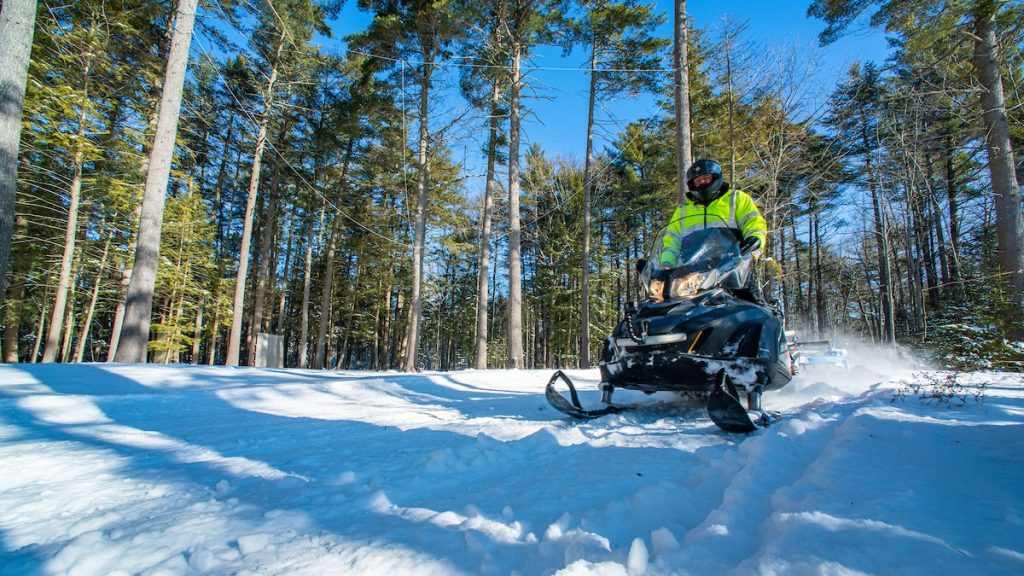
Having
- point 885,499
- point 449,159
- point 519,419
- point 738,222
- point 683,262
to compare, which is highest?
point 449,159

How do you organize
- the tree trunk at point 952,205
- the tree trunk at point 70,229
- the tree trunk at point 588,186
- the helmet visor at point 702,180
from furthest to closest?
the tree trunk at point 952,205, the tree trunk at point 588,186, the tree trunk at point 70,229, the helmet visor at point 702,180

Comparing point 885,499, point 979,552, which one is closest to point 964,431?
point 885,499

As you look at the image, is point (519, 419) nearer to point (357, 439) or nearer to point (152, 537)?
point (357, 439)

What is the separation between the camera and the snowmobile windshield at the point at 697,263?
326cm

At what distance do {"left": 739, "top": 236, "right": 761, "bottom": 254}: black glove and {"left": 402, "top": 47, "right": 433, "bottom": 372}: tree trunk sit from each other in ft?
35.5

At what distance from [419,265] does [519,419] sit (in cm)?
1064

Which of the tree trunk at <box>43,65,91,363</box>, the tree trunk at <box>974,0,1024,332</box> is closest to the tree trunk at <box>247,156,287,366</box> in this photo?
the tree trunk at <box>43,65,91,363</box>

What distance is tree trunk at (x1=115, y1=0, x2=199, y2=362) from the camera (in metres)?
7.23

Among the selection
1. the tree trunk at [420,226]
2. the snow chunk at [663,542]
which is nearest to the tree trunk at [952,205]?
the tree trunk at [420,226]

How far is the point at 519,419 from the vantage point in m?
3.50

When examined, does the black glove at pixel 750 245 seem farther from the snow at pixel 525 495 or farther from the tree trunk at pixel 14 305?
the tree trunk at pixel 14 305

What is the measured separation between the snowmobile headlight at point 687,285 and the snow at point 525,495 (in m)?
0.97

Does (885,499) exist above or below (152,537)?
above

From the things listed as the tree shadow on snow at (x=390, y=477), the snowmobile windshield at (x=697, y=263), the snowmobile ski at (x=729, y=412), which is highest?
the snowmobile windshield at (x=697, y=263)
